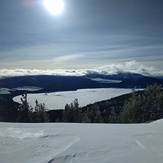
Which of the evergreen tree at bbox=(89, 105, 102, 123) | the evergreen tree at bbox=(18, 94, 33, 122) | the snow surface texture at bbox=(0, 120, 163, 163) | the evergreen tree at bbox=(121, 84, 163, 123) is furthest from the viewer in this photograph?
the evergreen tree at bbox=(89, 105, 102, 123)

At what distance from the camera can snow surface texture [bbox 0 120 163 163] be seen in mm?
→ 3572

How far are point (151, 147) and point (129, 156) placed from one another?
639 mm

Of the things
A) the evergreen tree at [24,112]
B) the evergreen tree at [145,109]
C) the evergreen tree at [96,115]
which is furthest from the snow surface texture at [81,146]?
the evergreen tree at [96,115]

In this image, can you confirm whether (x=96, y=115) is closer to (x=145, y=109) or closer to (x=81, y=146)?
(x=145, y=109)

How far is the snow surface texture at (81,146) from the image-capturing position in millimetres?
3572

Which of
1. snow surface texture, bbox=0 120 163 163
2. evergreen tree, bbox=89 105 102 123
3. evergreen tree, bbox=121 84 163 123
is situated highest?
snow surface texture, bbox=0 120 163 163

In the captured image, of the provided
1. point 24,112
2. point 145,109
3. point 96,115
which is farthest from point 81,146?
point 96,115

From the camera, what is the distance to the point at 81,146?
4152mm

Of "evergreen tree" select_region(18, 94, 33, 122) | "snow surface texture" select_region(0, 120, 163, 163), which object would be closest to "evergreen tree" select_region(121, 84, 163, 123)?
"evergreen tree" select_region(18, 94, 33, 122)

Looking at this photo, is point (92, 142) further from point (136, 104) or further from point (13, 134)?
point (136, 104)

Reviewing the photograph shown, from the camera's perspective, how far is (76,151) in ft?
12.7

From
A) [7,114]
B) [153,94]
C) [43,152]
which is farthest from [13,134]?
[7,114]

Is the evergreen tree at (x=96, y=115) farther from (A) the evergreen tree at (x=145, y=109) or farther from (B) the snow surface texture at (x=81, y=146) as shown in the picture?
(B) the snow surface texture at (x=81, y=146)

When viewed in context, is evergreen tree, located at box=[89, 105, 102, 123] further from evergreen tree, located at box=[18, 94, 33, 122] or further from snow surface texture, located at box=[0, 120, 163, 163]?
snow surface texture, located at box=[0, 120, 163, 163]
